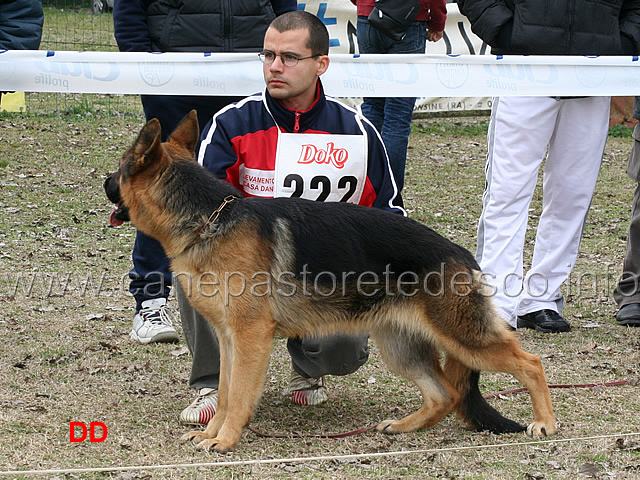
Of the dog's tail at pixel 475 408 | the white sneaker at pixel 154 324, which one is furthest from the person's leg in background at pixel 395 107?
the dog's tail at pixel 475 408

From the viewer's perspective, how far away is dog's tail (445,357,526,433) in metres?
3.86

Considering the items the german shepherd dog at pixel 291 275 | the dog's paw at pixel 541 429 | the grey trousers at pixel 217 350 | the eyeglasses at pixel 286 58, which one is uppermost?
the eyeglasses at pixel 286 58

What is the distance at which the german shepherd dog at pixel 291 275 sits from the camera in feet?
11.8

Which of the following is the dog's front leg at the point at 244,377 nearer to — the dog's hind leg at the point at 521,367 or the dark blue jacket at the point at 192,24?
the dog's hind leg at the point at 521,367

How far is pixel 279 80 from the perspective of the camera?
4.12 metres

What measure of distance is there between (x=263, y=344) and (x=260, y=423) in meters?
0.71

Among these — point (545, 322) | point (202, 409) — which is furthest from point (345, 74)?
point (202, 409)

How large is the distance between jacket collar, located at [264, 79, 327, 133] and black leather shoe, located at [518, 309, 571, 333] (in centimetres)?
242

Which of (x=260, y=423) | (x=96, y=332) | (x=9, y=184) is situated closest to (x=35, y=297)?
(x=96, y=332)

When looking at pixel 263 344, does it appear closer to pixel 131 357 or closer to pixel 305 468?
pixel 305 468

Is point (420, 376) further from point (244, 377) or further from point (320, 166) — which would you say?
point (320, 166)

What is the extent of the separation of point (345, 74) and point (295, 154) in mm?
2141

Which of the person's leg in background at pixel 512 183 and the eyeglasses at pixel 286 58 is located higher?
the eyeglasses at pixel 286 58

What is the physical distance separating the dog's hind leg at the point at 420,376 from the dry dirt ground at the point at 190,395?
0.28ft
